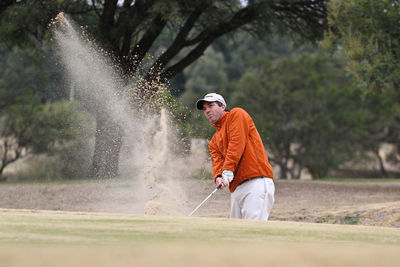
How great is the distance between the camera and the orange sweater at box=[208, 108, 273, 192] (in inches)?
226

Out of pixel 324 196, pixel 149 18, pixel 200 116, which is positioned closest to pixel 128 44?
pixel 149 18

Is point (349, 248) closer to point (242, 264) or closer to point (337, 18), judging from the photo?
point (242, 264)

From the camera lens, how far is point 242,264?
8.27ft

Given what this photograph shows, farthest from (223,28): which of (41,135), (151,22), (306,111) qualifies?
(306,111)

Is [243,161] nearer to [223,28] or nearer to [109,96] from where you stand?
[109,96]

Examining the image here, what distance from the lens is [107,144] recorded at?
1355 centimetres

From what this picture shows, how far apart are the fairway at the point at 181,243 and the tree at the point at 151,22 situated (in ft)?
30.6

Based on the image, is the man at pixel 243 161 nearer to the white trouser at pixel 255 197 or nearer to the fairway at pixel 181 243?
the white trouser at pixel 255 197

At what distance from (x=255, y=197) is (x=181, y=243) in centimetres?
285

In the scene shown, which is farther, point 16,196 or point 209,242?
point 16,196

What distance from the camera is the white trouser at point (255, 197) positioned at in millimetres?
5898

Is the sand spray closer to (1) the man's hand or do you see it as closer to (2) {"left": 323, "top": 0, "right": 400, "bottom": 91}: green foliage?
(2) {"left": 323, "top": 0, "right": 400, "bottom": 91}: green foliage

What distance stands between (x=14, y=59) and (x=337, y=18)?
1577 centimetres

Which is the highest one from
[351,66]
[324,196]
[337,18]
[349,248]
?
[337,18]
